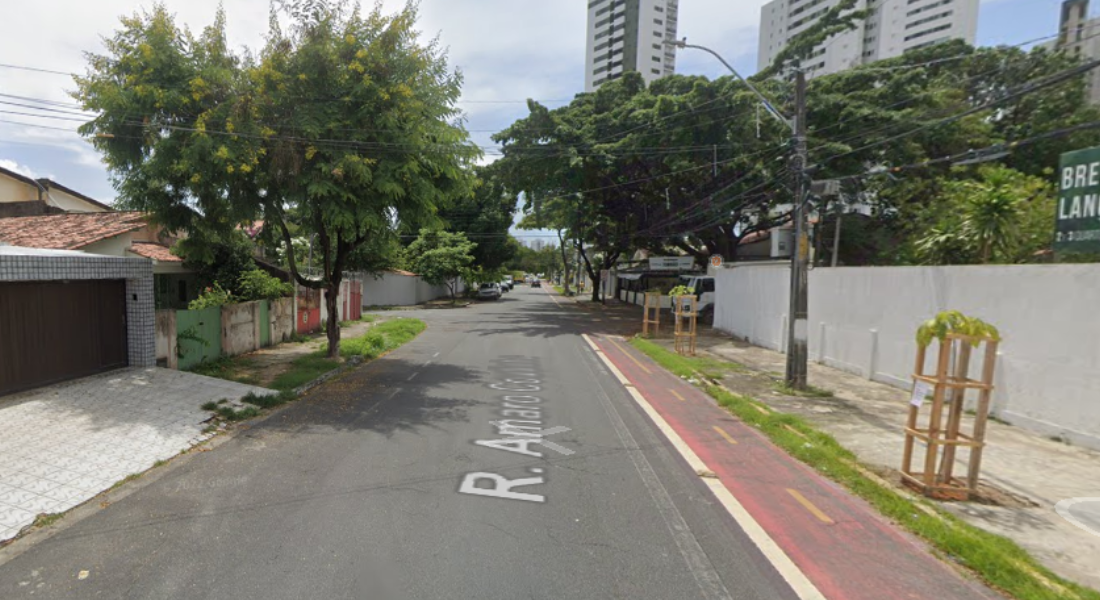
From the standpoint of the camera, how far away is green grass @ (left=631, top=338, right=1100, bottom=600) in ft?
12.1

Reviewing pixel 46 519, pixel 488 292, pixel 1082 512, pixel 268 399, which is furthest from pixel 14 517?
pixel 488 292

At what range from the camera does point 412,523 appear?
4.55 m

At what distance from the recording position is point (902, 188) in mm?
23844

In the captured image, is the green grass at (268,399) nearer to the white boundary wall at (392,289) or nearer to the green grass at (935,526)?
the green grass at (935,526)

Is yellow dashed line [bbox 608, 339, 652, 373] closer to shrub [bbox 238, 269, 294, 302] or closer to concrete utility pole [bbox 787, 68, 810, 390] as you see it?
concrete utility pole [bbox 787, 68, 810, 390]

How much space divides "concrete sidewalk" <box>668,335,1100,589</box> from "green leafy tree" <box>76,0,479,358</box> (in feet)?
26.6

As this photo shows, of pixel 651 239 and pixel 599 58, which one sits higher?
pixel 599 58

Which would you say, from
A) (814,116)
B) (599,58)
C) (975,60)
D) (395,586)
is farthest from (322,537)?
(599,58)

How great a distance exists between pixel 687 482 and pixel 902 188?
23.9 meters

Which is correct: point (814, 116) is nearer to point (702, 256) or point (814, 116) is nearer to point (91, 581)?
point (702, 256)

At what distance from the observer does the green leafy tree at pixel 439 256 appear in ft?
128

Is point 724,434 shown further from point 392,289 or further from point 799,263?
point 392,289

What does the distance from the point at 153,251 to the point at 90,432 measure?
12085 mm

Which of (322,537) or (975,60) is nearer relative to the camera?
(322,537)
